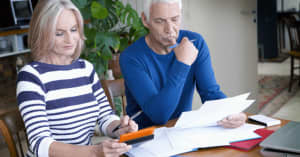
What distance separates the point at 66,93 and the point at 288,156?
78 centimetres

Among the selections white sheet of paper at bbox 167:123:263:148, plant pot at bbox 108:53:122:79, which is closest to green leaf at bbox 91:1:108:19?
plant pot at bbox 108:53:122:79

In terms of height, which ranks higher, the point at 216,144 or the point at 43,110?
the point at 43,110

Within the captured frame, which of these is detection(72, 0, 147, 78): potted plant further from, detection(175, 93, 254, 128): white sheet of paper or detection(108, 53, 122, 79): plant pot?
detection(175, 93, 254, 128): white sheet of paper

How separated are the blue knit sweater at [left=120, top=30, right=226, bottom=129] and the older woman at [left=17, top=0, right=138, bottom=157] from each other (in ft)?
0.51

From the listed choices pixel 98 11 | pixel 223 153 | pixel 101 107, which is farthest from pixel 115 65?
pixel 223 153

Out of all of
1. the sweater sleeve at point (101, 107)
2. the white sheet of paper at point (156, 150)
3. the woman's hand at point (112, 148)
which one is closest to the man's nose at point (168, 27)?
the sweater sleeve at point (101, 107)

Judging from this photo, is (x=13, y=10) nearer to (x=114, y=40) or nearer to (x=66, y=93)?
(x=114, y=40)

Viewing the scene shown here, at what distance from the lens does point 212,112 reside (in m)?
1.21

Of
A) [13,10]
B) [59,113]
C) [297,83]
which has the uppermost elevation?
[13,10]

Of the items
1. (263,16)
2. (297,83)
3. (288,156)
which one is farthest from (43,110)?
(263,16)

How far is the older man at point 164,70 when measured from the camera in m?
1.35

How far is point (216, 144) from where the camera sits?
113cm

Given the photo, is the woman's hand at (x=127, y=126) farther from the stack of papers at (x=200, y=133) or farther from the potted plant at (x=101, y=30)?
the potted plant at (x=101, y=30)

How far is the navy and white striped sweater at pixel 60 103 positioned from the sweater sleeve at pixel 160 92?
15 cm
